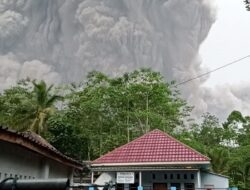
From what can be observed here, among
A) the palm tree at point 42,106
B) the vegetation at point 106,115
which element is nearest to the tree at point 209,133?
the vegetation at point 106,115

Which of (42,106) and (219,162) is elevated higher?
(42,106)

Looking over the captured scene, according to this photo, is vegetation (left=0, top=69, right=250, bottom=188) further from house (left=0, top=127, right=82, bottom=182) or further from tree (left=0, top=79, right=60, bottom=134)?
house (left=0, top=127, right=82, bottom=182)

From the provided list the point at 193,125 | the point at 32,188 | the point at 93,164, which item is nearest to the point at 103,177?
the point at 93,164

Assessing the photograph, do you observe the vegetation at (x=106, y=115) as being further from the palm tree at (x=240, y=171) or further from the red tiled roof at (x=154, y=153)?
the red tiled roof at (x=154, y=153)

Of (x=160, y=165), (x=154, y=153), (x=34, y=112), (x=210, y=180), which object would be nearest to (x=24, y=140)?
(x=160, y=165)

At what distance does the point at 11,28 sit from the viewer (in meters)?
90.6

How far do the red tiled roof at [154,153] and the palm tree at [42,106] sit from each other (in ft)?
38.2

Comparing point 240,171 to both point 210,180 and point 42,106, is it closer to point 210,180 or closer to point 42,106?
point 210,180

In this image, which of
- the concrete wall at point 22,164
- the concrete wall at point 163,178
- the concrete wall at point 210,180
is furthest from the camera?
the concrete wall at point 210,180

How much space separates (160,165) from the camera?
63.5 feet

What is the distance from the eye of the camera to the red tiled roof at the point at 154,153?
63.8 ft

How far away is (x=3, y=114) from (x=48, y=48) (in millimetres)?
60870

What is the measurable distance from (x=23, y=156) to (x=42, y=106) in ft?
82.3

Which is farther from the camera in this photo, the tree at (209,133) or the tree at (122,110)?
the tree at (209,133)
